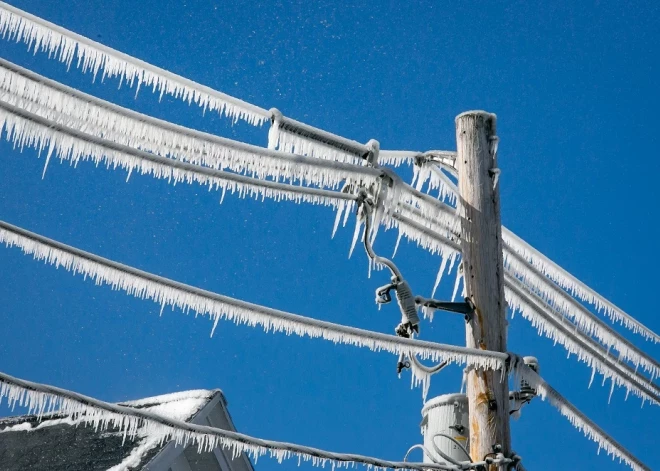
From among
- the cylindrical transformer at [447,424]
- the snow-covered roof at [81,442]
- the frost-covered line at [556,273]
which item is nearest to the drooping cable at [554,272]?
the frost-covered line at [556,273]

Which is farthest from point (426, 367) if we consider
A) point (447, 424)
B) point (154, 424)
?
point (154, 424)

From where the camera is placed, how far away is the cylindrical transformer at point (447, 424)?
5.13 m

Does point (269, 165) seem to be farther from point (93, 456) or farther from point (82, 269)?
point (93, 456)

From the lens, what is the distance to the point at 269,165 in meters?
4.78

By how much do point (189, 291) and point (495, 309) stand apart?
173 centimetres

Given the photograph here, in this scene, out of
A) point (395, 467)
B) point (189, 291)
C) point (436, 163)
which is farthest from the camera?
point (436, 163)

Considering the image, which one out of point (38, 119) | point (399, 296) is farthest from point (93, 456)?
point (38, 119)

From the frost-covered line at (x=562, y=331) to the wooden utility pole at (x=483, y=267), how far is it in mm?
739

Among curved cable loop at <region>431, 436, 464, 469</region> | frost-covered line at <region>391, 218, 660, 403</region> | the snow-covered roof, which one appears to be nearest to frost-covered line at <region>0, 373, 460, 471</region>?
curved cable loop at <region>431, 436, 464, 469</region>

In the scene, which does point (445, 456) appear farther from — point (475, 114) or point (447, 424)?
point (475, 114)

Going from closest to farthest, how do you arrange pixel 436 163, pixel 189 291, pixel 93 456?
pixel 189 291
pixel 436 163
pixel 93 456

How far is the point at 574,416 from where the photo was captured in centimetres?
536

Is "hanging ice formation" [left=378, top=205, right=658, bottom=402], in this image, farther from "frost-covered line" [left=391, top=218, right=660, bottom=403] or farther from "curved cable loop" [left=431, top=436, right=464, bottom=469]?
"curved cable loop" [left=431, top=436, right=464, bottom=469]

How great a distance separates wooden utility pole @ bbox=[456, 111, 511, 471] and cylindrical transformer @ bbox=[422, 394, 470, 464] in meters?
0.21
